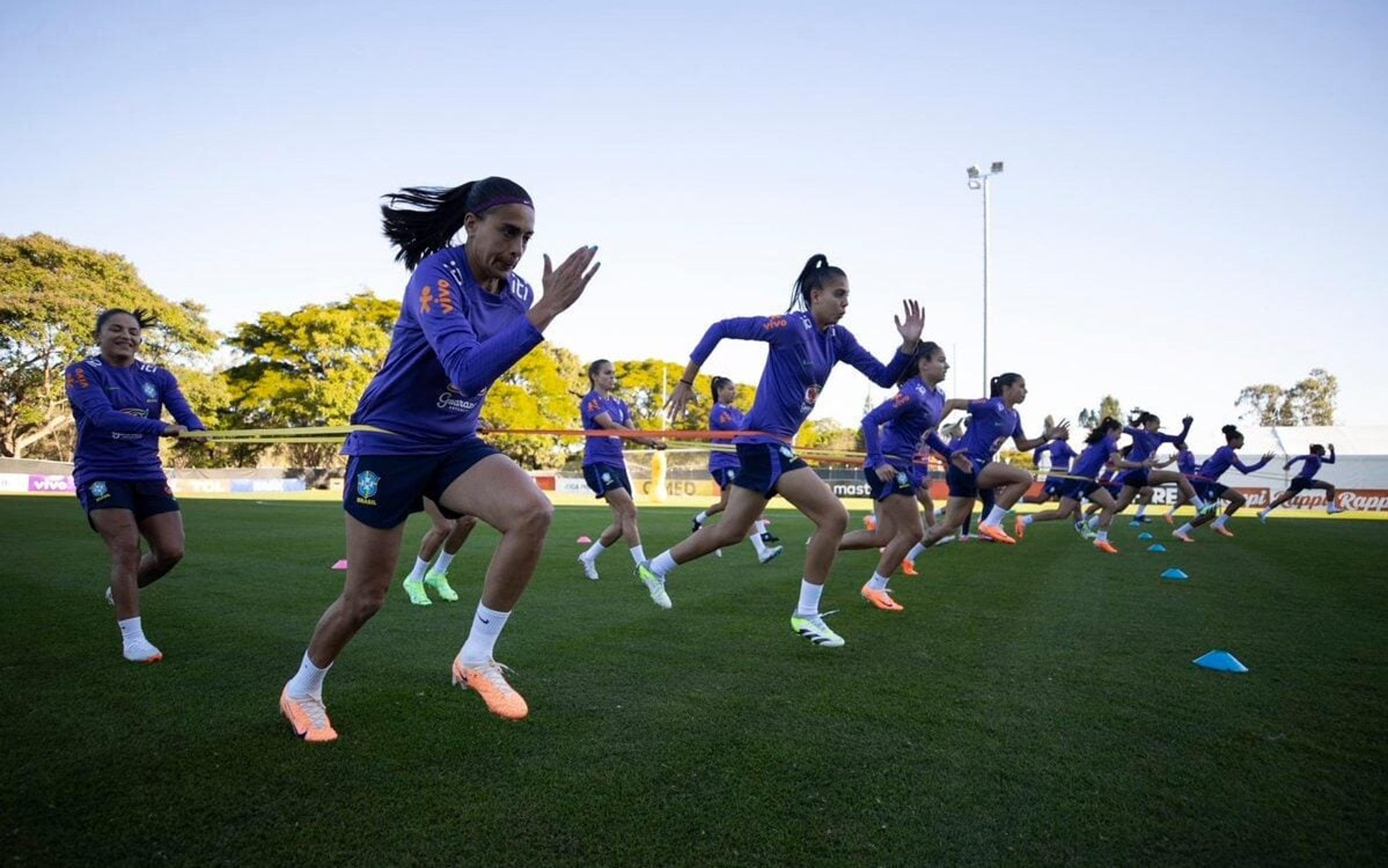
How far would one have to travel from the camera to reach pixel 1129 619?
20.4ft

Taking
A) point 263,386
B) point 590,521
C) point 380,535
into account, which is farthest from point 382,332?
point 380,535

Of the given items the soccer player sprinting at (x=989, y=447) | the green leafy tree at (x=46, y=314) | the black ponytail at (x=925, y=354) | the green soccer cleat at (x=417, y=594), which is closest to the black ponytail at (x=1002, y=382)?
the soccer player sprinting at (x=989, y=447)

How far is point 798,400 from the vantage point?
5641 mm

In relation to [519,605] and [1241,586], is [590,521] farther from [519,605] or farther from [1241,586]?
[1241,586]

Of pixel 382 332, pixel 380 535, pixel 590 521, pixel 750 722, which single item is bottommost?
pixel 590 521

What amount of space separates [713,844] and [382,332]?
4780 centimetres

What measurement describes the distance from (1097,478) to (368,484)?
13.2 metres

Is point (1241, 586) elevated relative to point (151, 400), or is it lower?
lower

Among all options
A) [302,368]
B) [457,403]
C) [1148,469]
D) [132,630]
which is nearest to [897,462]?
[457,403]

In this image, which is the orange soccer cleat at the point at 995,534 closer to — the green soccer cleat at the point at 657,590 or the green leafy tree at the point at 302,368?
the green soccer cleat at the point at 657,590

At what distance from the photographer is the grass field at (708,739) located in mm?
2436

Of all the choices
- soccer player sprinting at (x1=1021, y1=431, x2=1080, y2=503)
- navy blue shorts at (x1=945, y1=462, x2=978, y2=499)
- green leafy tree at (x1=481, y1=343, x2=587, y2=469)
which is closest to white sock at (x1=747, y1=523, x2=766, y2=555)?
navy blue shorts at (x1=945, y1=462, x2=978, y2=499)

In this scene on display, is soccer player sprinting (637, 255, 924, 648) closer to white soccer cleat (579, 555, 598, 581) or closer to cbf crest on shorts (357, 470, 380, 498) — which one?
cbf crest on shorts (357, 470, 380, 498)

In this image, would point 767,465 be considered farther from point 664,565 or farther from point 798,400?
point 664,565
